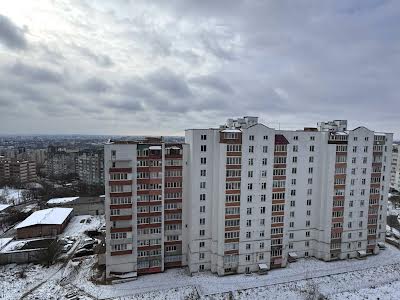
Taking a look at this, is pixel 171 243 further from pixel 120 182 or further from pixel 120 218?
pixel 120 182

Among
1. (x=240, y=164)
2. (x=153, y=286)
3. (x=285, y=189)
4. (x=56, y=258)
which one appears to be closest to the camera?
(x=153, y=286)

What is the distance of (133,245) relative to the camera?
40.5 m

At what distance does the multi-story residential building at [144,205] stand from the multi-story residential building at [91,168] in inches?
3201

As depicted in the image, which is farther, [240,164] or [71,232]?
[71,232]

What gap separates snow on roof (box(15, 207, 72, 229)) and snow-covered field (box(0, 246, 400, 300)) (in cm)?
1533

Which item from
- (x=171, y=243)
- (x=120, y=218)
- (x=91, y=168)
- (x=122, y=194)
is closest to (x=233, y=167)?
(x=171, y=243)

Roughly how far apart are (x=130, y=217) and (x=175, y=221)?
7.65m

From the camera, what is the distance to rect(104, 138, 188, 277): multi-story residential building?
39.1 metres

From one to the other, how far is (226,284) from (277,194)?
658 inches

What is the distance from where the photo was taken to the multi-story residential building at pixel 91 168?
4601 inches

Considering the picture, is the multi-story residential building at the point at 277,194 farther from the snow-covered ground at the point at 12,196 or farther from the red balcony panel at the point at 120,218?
the snow-covered ground at the point at 12,196

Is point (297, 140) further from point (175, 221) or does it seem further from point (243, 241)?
point (175, 221)

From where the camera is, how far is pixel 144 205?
40.9 m

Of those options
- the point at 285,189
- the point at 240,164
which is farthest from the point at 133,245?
the point at 285,189
